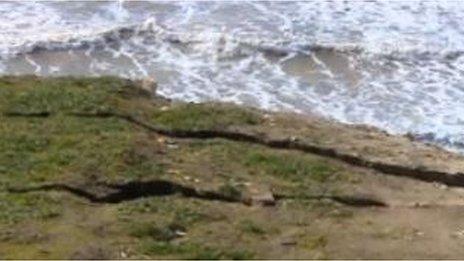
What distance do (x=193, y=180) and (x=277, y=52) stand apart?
21.7 ft

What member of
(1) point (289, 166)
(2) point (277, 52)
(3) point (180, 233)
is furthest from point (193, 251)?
(2) point (277, 52)

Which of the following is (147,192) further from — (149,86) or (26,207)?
(149,86)

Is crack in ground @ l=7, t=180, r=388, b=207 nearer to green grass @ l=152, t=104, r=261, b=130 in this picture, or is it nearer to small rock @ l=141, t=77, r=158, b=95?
green grass @ l=152, t=104, r=261, b=130

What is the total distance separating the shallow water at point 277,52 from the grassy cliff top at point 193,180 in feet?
10.1

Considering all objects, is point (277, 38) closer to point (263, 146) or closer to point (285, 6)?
point (285, 6)

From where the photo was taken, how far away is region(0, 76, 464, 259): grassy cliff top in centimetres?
507

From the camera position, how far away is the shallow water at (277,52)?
1034cm

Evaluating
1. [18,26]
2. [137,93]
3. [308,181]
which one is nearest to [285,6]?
[18,26]

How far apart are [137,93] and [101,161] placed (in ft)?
4.17

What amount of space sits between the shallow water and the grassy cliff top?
3085 mm

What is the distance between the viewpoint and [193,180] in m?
5.72

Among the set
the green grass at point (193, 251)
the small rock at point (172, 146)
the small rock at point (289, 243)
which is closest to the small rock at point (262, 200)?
the small rock at point (289, 243)

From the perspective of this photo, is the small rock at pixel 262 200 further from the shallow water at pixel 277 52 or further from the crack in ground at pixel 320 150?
the shallow water at pixel 277 52

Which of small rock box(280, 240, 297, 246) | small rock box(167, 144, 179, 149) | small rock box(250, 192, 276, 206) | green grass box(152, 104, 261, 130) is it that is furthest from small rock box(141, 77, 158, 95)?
small rock box(280, 240, 297, 246)
